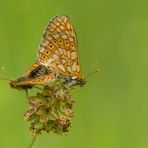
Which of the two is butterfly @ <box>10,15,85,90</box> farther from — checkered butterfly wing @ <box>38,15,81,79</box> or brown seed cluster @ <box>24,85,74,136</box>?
brown seed cluster @ <box>24,85,74,136</box>

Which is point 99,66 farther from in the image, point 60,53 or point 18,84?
point 18,84

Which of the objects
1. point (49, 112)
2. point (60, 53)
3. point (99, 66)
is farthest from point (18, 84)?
→ point (99, 66)

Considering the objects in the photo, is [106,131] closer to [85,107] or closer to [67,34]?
[85,107]

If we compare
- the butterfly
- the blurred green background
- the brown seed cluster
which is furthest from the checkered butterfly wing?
the blurred green background

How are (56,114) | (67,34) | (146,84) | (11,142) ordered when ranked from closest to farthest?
(56,114)
(67,34)
(11,142)
(146,84)

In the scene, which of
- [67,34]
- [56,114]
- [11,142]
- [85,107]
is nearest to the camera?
[56,114]

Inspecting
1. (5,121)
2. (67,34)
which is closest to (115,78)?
(5,121)

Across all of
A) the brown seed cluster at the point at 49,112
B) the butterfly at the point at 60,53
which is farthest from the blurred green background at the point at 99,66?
the brown seed cluster at the point at 49,112
